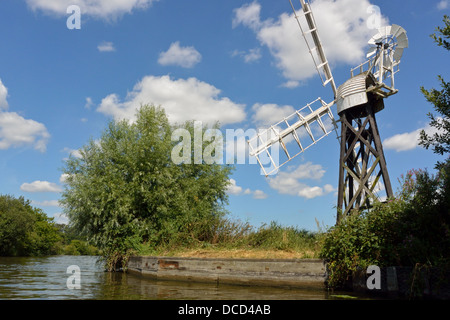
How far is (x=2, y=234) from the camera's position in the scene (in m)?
47.4

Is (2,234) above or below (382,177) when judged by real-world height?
below

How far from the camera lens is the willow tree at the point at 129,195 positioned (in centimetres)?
1778

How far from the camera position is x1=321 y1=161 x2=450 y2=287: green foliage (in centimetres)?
848

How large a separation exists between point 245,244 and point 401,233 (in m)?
6.99

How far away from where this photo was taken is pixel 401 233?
9.08 metres

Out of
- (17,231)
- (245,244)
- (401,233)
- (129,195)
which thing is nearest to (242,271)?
(245,244)

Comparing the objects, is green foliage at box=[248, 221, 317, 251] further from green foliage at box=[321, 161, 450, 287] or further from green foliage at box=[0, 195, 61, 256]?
green foliage at box=[0, 195, 61, 256]

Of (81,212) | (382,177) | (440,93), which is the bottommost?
(81,212)

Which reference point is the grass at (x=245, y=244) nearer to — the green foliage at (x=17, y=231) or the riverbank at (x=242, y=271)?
the riverbank at (x=242, y=271)

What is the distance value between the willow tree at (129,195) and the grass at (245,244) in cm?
59

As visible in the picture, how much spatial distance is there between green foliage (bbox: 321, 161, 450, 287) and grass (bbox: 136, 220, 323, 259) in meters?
1.30
